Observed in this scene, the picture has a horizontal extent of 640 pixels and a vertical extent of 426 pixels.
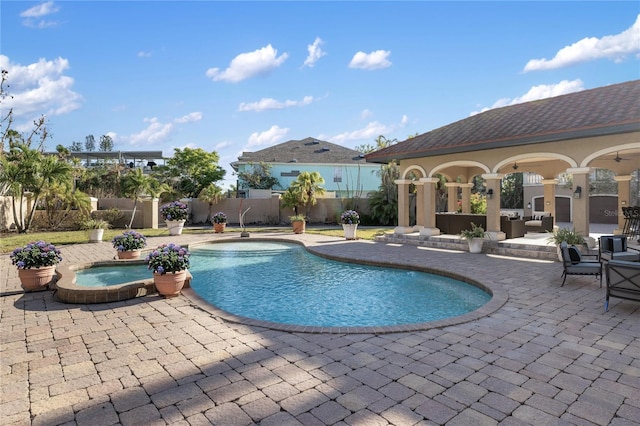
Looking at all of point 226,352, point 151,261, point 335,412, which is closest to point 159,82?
point 151,261

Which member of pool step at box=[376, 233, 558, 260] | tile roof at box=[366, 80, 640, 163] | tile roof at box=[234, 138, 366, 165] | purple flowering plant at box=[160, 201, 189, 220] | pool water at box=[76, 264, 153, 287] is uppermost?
tile roof at box=[234, 138, 366, 165]

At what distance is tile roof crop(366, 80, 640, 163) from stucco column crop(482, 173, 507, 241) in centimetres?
122

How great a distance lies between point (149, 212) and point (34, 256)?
15.2 meters

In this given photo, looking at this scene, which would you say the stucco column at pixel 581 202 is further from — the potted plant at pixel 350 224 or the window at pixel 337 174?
the window at pixel 337 174

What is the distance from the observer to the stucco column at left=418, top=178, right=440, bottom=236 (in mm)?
15305

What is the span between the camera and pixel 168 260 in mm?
6898

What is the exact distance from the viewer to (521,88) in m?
16.8

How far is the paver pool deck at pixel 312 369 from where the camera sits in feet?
10.1

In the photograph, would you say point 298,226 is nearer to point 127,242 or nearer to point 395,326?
point 127,242

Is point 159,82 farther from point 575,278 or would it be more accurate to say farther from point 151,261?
point 575,278

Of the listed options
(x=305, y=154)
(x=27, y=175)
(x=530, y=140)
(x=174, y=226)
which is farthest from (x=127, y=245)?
(x=305, y=154)

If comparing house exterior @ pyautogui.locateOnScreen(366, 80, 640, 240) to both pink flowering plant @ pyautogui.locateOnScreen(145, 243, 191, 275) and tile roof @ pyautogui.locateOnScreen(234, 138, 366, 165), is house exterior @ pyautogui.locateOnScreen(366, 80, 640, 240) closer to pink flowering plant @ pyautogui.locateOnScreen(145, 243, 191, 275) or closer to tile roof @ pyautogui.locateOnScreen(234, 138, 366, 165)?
pink flowering plant @ pyautogui.locateOnScreen(145, 243, 191, 275)

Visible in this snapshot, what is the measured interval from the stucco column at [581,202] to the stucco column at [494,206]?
236cm

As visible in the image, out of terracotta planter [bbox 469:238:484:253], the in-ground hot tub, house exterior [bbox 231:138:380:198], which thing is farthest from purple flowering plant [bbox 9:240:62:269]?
house exterior [bbox 231:138:380:198]
